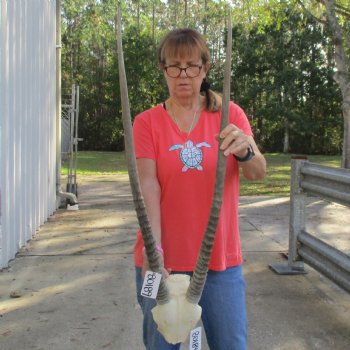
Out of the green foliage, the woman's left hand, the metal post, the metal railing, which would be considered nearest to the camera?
the woman's left hand

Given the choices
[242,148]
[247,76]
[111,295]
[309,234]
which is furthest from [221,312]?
[247,76]

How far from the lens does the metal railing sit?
419 centimetres

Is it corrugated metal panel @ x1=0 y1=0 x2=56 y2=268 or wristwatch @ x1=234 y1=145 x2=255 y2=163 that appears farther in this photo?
corrugated metal panel @ x1=0 y1=0 x2=56 y2=268

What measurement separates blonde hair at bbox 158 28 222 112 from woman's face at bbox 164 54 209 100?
0.02m

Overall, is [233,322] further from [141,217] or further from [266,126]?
[266,126]

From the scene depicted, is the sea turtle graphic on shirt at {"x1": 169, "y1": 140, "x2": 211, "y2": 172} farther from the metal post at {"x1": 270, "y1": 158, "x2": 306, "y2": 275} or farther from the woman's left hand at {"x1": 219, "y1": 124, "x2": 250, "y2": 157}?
the metal post at {"x1": 270, "y1": 158, "x2": 306, "y2": 275}

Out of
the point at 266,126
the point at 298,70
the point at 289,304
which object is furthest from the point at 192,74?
the point at 266,126

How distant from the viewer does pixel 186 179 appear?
2.25 m

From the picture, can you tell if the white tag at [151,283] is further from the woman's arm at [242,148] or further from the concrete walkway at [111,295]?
the concrete walkway at [111,295]

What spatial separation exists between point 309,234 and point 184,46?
10.5 feet

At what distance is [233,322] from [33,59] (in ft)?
18.3

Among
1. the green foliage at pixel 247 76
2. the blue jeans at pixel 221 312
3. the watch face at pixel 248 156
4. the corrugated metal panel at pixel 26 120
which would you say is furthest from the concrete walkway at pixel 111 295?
the green foliage at pixel 247 76

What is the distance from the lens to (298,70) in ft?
101

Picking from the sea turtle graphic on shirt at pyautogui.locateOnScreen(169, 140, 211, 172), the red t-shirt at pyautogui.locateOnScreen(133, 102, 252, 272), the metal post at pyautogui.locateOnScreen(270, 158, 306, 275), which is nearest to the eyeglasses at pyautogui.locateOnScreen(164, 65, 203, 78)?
the red t-shirt at pyautogui.locateOnScreen(133, 102, 252, 272)
